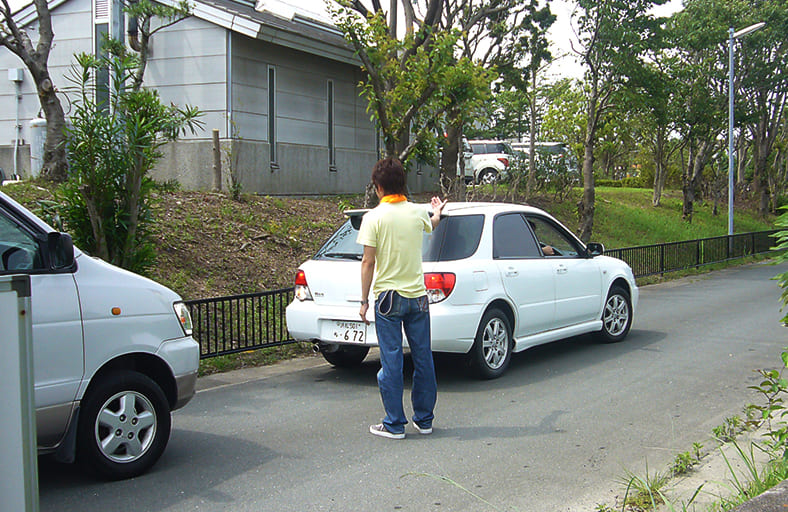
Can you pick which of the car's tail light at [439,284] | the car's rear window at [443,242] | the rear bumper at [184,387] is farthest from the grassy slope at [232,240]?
the rear bumper at [184,387]

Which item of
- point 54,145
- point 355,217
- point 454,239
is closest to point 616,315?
point 454,239

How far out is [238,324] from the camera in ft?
30.0

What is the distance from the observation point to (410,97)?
47.7 feet

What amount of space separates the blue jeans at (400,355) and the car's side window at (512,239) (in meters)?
2.16

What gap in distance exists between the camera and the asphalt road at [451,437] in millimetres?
4895

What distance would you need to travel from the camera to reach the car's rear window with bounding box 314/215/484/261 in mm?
7812

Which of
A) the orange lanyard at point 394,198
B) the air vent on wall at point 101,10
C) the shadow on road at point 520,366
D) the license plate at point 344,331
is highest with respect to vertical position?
the air vent on wall at point 101,10

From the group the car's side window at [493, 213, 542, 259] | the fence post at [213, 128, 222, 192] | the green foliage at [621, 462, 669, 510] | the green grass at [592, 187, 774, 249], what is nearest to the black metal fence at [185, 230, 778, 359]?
the car's side window at [493, 213, 542, 259]

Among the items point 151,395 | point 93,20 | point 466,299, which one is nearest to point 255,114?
point 93,20

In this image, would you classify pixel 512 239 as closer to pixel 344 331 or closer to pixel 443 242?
pixel 443 242

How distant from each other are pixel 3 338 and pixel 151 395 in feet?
8.07

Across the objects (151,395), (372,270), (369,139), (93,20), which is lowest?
(151,395)

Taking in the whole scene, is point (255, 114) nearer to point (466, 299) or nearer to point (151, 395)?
point (466, 299)

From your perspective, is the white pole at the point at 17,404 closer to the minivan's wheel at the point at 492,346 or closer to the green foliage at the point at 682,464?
the green foliage at the point at 682,464
